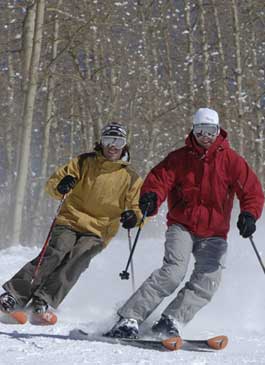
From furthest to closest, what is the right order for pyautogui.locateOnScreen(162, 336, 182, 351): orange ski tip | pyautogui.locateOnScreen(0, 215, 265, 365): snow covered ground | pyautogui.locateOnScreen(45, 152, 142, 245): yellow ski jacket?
pyautogui.locateOnScreen(45, 152, 142, 245): yellow ski jacket < pyautogui.locateOnScreen(162, 336, 182, 351): orange ski tip < pyautogui.locateOnScreen(0, 215, 265, 365): snow covered ground

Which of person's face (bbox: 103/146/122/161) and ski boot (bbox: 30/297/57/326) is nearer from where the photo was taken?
ski boot (bbox: 30/297/57/326)

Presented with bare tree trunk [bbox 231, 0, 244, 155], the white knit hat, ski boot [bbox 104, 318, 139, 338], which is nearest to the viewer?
ski boot [bbox 104, 318, 139, 338]

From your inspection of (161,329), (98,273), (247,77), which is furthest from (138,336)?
(247,77)

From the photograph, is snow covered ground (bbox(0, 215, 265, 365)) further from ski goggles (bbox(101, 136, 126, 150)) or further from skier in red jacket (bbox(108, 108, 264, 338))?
ski goggles (bbox(101, 136, 126, 150))

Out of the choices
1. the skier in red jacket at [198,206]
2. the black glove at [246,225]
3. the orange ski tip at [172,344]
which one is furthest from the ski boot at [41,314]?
the black glove at [246,225]

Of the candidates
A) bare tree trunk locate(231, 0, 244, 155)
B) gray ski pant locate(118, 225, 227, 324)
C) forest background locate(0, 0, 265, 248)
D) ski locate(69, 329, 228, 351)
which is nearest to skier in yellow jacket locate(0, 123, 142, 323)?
gray ski pant locate(118, 225, 227, 324)

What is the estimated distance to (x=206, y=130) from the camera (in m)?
6.02

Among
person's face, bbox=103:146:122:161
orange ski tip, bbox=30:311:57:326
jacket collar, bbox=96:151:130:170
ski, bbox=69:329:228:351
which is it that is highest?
person's face, bbox=103:146:122:161

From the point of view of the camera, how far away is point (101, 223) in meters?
6.85

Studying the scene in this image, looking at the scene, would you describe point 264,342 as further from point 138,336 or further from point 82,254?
point 82,254

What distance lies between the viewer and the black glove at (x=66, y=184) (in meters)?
6.60

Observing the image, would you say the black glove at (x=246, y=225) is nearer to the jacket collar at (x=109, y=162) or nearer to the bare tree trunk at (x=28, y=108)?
the jacket collar at (x=109, y=162)

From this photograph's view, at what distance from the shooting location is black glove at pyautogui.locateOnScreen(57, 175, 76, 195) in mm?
6601

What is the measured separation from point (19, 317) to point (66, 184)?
1212mm
